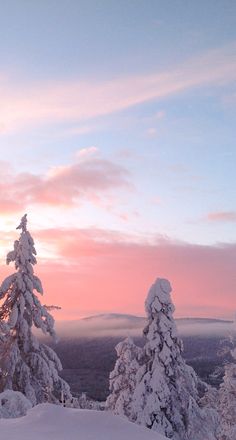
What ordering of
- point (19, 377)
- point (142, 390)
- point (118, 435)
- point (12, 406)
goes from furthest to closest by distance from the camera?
1. point (142, 390)
2. point (19, 377)
3. point (12, 406)
4. point (118, 435)

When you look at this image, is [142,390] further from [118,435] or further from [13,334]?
[118,435]

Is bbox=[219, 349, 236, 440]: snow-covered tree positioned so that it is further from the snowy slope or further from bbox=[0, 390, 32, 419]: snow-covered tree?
the snowy slope

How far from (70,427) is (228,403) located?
18.0 metres

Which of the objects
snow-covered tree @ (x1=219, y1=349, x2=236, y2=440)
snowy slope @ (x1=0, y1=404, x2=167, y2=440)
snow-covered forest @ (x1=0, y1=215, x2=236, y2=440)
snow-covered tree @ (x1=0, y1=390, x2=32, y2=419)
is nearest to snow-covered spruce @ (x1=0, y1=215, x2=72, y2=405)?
snow-covered forest @ (x1=0, y1=215, x2=236, y2=440)

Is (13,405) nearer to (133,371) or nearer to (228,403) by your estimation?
(228,403)

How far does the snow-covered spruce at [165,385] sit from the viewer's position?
26.6 metres

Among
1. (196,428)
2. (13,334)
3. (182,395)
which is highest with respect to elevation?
(13,334)

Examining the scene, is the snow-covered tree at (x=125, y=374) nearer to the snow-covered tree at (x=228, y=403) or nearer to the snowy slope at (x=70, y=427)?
the snow-covered tree at (x=228, y=403)

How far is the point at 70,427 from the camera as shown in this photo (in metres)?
8.91

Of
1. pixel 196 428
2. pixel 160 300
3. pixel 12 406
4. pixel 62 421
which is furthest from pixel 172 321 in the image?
pixel 62 421

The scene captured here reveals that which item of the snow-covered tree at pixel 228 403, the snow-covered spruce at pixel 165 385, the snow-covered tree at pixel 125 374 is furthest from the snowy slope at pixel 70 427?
the snow-covered tree at pixel 125 374

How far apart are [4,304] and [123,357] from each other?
37.3ft

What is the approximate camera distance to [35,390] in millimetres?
23375

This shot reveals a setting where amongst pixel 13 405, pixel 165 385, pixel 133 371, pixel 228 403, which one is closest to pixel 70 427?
pixel 13 405
